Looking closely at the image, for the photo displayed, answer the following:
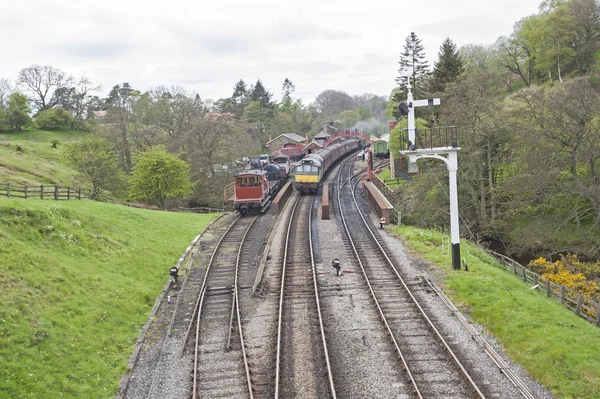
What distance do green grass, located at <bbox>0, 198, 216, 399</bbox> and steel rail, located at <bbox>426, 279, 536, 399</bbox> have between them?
9276 mm

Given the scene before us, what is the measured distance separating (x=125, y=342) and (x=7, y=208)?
8.79 metres

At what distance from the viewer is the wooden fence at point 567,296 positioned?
49.1ft

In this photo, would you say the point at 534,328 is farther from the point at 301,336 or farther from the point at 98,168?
the point at 98,168

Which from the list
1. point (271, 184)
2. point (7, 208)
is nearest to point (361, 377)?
point (7, 208)

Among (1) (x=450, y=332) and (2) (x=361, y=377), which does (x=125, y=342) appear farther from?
(1) (x=450, y=332)

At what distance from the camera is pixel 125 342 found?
13555 mm

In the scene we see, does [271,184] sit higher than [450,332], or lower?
higher

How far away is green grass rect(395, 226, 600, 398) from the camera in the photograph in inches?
427

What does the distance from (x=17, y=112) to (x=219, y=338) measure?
74952mm

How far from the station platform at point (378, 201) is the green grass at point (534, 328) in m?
9.13

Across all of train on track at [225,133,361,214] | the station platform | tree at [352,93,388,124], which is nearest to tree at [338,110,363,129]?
tree at [352,93,388,124]

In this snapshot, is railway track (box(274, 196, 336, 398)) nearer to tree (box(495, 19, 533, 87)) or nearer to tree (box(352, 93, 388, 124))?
tree (box(495, 19, 533, 87))

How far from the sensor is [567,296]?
1708 cm

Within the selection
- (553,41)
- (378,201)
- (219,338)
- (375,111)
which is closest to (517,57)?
(553,41)
